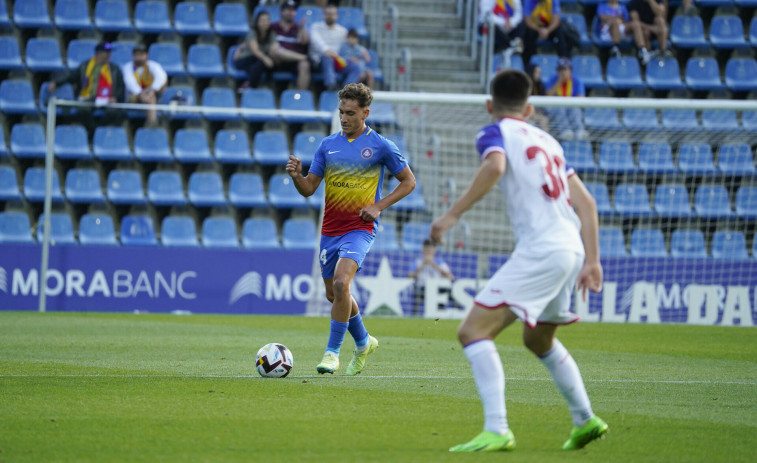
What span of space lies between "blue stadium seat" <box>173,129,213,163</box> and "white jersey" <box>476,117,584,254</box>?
45.6 ft

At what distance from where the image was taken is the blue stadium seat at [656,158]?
752 inches

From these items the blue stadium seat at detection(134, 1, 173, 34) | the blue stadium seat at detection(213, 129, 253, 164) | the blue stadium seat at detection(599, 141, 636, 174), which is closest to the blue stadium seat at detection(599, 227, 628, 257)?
the blue stadium seat at detection(599, 141, 636, 174)

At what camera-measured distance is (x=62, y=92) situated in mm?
19109

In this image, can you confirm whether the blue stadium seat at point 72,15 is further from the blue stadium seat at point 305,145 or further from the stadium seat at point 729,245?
the stadium seat at point 729,245

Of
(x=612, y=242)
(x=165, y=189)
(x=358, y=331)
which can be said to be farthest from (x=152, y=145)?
(x=358, y=331)

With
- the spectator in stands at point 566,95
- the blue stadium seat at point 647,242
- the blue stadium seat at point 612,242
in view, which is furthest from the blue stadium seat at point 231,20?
the blue stadium seat at point 647,242

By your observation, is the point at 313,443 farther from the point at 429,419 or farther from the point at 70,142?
the point at 70,142

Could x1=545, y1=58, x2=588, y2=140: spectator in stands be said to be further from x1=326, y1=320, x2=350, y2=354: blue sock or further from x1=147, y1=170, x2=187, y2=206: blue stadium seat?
x1=326, y1=320, x2=350, y2=354: blue sock

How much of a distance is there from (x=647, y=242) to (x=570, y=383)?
45.3 feet

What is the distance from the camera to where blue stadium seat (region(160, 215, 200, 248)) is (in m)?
18.2

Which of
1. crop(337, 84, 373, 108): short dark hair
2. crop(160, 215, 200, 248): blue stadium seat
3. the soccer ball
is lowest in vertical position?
crop(160, 215, 200, 248): blue stadium seat

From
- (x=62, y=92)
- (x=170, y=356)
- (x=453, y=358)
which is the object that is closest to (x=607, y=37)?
(x=62, y=92)

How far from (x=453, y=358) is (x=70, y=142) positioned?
1077 cm

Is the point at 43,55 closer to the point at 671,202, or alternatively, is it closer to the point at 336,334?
the point at 671,202
